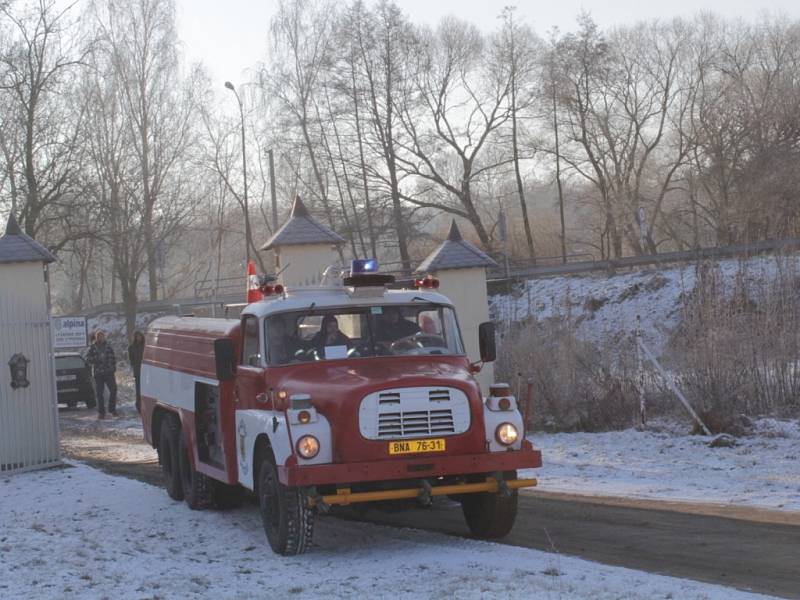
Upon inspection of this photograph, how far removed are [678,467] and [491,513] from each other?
17.2 ft

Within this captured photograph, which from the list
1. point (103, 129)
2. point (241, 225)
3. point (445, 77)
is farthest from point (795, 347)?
point (241, 225)

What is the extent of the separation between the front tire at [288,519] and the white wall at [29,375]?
26.7 feet

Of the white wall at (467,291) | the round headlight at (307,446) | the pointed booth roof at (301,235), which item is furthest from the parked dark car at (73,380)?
the round headlight at (307,446)

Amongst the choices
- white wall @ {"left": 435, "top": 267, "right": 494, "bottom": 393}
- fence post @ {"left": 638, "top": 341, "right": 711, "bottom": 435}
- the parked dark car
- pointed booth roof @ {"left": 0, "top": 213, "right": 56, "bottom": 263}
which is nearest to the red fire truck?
pointed booth roof @ {"left": 0, "top": 213, "right": 56, "bottom": 263}

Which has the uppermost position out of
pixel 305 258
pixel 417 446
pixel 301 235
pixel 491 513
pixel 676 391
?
pixel 301 235

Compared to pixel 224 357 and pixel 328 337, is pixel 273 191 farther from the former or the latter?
pixel 328 337

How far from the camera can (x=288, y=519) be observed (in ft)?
29.2

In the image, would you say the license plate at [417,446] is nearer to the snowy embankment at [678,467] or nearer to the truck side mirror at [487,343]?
the truck side mirror at [487,343]

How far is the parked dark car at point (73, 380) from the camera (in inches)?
1180

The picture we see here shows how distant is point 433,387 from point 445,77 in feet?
145

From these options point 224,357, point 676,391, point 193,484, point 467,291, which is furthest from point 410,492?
point 467,291

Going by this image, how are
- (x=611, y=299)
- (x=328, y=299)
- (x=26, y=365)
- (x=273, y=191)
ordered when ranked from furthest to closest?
(x=273, y=191) → (x=611, y=299) → (x=26, y=365) → (x=328, y=299)

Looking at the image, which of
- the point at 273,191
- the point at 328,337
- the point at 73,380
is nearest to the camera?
the point at 328,337

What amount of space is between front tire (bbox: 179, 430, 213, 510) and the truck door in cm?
175
